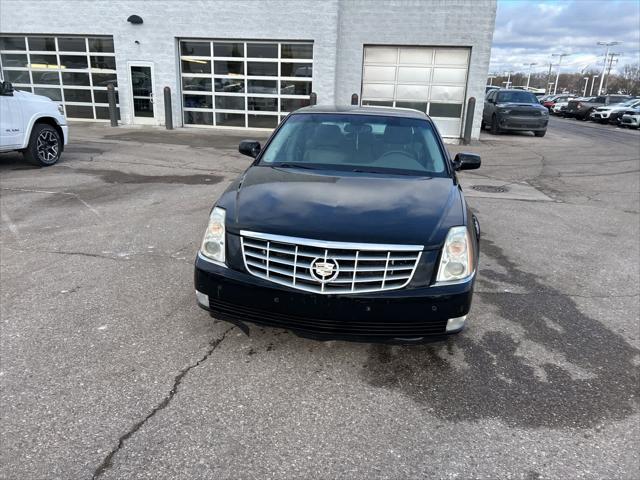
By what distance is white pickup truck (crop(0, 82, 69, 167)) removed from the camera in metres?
9.00

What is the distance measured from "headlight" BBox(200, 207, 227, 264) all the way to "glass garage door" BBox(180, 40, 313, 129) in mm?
14988

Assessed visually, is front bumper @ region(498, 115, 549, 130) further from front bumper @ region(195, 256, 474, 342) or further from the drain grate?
front bumper @ region(195, 256, 474, 342)

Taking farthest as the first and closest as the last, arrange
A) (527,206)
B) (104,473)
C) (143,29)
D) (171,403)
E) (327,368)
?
(143,29)
(527,206)
(327,368)
(171,403)
(104,473)

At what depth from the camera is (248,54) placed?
57.0 ft

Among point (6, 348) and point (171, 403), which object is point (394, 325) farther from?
point (6, 348)

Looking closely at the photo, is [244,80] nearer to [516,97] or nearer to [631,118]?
[516,97]

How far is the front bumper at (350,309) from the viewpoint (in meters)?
2.93

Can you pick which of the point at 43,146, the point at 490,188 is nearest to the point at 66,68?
the point at 43,146

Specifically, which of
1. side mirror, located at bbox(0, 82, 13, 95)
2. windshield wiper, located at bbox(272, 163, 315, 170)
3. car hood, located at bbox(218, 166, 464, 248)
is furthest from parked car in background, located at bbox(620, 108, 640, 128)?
side mirror, located at bbox(0, 82, 13, 95)

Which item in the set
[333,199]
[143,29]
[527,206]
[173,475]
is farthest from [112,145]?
[173,475]

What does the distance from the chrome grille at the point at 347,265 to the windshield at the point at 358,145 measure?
1.44 m

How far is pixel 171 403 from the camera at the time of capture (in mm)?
2863

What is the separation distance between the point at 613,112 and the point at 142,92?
88.0ft

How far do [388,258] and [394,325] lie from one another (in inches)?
16.0
